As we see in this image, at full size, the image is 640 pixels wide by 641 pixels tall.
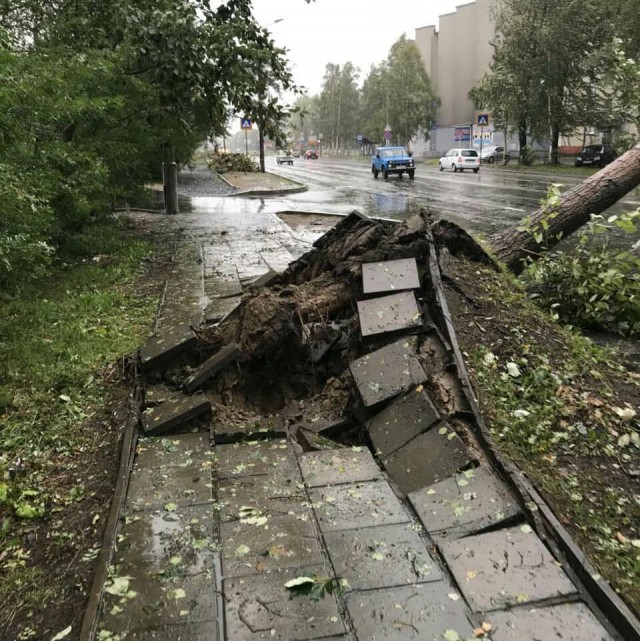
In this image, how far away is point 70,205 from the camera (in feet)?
27.1

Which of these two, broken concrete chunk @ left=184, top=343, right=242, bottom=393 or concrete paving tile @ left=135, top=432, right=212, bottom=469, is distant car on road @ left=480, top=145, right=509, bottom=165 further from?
concrete paving tile @ left=135, top=432, right=212, bottom=469

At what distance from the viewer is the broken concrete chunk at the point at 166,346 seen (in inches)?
180

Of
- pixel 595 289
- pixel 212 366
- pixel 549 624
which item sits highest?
pixel 595 289

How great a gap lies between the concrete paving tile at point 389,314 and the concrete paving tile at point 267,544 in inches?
71.1

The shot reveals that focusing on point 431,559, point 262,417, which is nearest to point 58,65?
point 262,417

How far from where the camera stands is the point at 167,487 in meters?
3.25

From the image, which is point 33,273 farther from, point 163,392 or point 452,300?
point 452,300

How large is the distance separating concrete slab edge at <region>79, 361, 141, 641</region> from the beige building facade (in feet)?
202

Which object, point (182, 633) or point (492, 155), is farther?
point (492, 155)

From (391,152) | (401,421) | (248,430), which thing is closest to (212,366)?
(248,430)

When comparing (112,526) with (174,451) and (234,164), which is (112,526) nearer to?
(174,451)

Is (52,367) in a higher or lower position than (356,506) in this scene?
higher

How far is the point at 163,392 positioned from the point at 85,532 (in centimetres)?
153

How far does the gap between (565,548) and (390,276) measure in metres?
2.82
